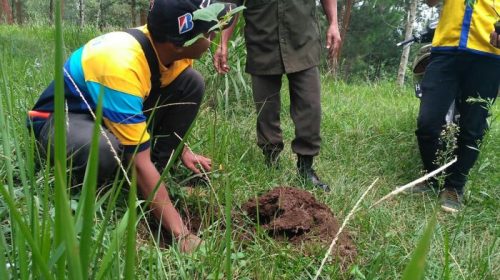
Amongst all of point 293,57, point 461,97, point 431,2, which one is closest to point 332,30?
point 293,57

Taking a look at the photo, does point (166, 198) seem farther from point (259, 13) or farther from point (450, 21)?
point (450, 21)

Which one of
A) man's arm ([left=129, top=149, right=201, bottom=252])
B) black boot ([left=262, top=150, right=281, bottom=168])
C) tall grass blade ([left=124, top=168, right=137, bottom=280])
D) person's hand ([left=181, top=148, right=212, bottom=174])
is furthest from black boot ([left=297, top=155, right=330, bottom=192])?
tall grass blade ([left=124, top=168, right=137, bottom=280])

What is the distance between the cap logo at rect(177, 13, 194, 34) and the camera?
1.81 meters

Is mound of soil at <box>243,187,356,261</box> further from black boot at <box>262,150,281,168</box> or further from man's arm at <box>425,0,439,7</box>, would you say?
man's arm at <box>425,0,439,7</box>

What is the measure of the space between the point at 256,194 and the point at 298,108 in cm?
123

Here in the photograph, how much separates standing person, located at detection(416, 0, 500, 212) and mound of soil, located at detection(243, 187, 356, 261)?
3.03ft

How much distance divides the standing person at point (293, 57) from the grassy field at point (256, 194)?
193 millimetres

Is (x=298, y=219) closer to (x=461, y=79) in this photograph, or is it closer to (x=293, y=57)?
(x=293, y=57)

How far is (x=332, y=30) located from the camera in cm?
286

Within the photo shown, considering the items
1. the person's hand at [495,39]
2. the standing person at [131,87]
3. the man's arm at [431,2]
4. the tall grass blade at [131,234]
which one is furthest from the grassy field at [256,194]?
the man's arm at [431,2]

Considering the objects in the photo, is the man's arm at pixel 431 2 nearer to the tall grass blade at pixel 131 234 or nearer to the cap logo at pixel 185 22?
the cap logo at pixel 185 22

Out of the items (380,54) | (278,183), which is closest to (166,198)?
(278,183)

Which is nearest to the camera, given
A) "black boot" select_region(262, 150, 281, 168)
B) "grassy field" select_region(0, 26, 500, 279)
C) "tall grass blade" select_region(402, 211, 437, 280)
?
"tall grass blade" select_region(402, 211, 437, 280)

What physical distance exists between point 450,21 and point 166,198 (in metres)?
1.91
